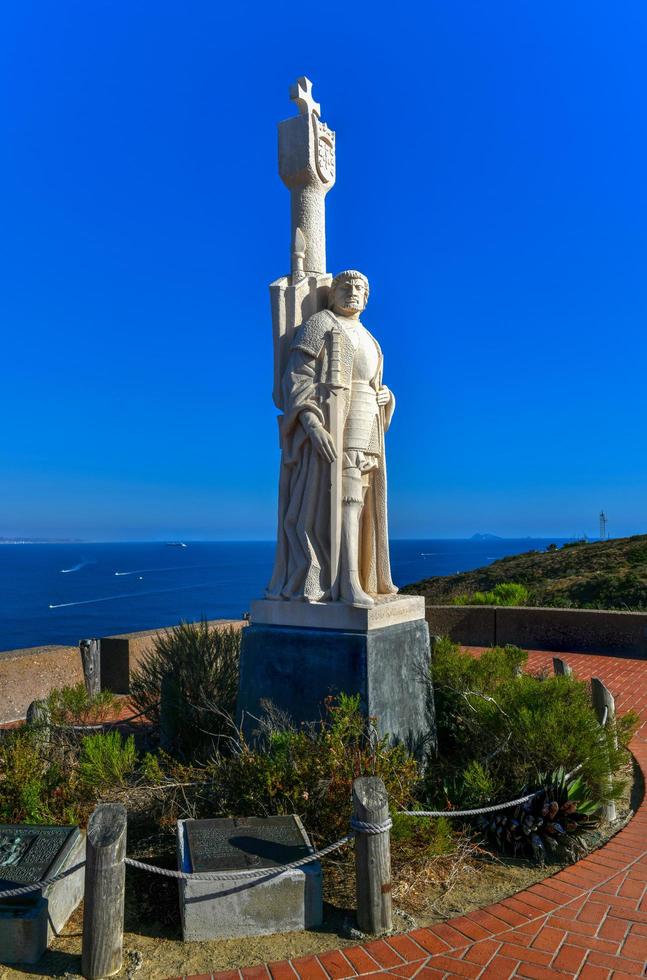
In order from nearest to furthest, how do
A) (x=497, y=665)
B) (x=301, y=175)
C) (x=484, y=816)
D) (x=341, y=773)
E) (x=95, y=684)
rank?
(x=341, y=773), (x=484, y=816), (x=301, y=175), (x=497, y=665), (x=95, y=684)

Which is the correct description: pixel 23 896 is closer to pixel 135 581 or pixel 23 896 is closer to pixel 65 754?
pixel 65 754

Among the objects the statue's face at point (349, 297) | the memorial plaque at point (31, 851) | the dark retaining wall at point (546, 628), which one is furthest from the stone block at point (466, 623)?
the memorial plaque at point (31, 851)

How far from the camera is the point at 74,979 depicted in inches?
142

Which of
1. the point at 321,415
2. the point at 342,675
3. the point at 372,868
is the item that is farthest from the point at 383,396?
the point at 372,868

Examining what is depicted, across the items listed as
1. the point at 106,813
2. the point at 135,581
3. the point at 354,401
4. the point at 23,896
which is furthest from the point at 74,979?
the point at 135,581

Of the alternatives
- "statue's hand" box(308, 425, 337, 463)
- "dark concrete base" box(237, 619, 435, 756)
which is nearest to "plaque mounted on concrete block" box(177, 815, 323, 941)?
"dark concrete base" box(237, 619, 435, 756)

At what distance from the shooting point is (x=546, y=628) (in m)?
13.6

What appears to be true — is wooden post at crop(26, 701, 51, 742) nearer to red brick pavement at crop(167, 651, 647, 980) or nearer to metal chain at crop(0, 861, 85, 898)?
metal chain at crop(0, 861, 85, 898)

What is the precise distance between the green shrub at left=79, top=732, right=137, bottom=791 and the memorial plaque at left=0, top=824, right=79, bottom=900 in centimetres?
80

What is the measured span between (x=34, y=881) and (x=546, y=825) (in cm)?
313

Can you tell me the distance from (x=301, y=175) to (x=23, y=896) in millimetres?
6097

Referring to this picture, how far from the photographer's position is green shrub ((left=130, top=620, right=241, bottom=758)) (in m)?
6.84

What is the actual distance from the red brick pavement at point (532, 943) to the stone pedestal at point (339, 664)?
1.80m

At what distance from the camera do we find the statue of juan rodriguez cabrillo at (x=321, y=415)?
6.45 m
